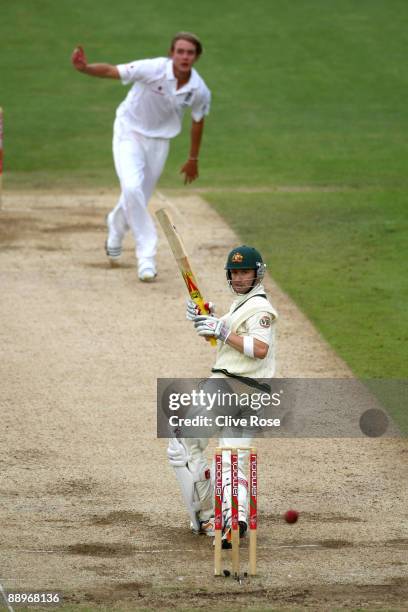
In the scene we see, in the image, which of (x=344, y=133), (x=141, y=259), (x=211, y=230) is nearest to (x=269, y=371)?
(x=141, y=259)

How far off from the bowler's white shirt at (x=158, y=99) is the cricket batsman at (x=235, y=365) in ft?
21.3

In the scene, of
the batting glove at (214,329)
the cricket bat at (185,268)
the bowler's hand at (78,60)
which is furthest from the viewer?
the bowler's hand at (78,60)

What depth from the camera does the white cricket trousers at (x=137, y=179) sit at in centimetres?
1491

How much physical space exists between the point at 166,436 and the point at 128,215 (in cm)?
491

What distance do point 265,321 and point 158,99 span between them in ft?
23.1

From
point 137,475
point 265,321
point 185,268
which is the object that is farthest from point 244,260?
point 137,475

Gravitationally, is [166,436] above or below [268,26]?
below

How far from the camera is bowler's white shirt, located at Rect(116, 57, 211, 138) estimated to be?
14.7 meters

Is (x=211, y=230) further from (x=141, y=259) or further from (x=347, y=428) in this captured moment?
(x=347, y=428)

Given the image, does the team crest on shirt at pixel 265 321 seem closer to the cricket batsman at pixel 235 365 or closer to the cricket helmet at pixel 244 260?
the cricket batsman at pixel 235 365

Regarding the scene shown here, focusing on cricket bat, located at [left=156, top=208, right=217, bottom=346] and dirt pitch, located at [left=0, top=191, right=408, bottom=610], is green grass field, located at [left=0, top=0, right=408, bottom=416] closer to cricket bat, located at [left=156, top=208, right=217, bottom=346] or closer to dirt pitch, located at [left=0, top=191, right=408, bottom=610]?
dirt pitch, located at [left=0, top=191, right=408, bottom=610]

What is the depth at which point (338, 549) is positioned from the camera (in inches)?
329

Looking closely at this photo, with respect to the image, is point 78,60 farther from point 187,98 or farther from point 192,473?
point 192,473

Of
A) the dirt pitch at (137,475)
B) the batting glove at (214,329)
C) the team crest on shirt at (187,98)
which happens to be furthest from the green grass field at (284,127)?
the batting glove at (214,329)
